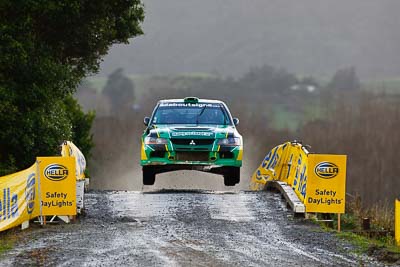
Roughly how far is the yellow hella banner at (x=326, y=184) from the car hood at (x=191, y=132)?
3232mm

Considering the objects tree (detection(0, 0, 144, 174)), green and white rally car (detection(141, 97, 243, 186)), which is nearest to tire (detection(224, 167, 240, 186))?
green and white rally car (detection(141, 97, 243, 186))

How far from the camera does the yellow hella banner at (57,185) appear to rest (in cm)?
1577

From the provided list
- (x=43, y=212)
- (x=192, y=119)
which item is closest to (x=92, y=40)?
(x=192, y=119)

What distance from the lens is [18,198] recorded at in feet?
50.2

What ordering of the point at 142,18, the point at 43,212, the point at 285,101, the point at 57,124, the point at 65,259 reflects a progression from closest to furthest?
the point at 65,259, the point at 43,212, the point at 57,124, the point at 142,18, the point at 285,101

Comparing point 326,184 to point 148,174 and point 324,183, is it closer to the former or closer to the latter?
point 324,183

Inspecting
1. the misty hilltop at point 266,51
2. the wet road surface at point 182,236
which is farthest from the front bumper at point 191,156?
the misty hilltop at point 266,51

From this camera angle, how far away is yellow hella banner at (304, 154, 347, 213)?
16.4 metres

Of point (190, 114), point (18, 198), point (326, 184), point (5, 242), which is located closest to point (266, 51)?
point (190, 114)

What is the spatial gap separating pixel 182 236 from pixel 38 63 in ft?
25.8

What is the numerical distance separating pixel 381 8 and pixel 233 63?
33909mm

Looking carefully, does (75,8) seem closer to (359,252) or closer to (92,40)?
(92,40)

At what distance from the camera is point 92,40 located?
23.5 m

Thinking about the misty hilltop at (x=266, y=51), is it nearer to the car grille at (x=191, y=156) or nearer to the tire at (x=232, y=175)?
the tire at (x=232, y=175)
